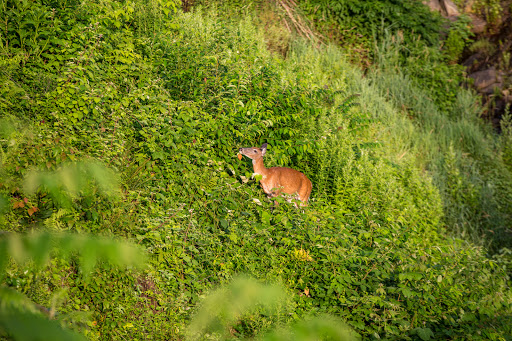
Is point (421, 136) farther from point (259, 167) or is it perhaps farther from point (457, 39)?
point (259, 167)

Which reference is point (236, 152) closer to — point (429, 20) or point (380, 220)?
point (380, 220)

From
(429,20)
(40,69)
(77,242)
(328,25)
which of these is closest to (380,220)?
(40,69)

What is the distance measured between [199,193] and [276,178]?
3.92ft

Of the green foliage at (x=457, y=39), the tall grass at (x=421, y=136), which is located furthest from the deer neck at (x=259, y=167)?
the green foliage at (x=457, y=39)

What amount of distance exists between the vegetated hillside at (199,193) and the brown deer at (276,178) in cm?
21

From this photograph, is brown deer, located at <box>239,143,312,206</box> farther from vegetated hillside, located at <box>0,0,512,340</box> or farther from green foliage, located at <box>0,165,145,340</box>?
green foliage, located at <box>0,165,145,340</box>

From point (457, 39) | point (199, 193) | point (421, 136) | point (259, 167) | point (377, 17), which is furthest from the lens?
point (457, 39)

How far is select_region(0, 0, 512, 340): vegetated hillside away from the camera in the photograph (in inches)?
171

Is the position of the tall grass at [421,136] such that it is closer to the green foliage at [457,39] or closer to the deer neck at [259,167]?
the deer neck at [259,167]

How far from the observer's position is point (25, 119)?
5.05 meters

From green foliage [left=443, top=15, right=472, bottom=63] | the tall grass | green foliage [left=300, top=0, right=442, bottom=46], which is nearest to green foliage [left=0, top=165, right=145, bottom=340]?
the tall grass

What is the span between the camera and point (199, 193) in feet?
18.8

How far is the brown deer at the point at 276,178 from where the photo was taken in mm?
6215

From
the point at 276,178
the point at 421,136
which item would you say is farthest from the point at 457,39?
the point at 276,178
